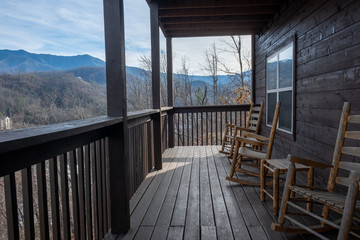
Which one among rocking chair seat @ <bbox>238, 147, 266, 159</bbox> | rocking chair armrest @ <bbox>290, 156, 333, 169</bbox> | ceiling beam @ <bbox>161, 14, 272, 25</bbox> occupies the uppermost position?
ceiling beam @ <bbox>161, 14, 272, 25</bbox>

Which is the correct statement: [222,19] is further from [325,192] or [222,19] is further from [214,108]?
[325,192]

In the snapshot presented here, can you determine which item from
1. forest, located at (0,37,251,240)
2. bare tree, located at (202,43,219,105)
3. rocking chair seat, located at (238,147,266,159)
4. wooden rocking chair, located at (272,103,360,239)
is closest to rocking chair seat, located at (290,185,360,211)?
wooden rocking chair, located at (272,103,360,239)

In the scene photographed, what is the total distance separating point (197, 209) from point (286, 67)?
7.73 feet

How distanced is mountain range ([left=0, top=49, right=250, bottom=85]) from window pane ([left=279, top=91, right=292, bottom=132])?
94.8 inches

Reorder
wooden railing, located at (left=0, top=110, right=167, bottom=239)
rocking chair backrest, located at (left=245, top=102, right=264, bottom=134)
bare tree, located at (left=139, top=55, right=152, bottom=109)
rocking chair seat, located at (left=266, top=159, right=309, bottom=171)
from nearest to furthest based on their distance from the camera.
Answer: wooden railing, located at (left=0, top=110, right=167, bottom=239) → rocking chair seat, located at (left=266, top=159, right=309, bottom=171) → rocking chair backrest, located at (left=245, top=102, right=264, bottom=134) → bare tree, located at (left=139, top=55, right=152, bottom=109)

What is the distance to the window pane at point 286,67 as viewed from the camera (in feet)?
11.5

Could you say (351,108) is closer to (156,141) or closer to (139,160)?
(139,160)

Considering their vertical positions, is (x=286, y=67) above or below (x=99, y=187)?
above

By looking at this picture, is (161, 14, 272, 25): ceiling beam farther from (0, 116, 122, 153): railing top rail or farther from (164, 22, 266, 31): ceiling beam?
(0, 116, 122, 153): railing top rail

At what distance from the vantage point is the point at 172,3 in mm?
3770

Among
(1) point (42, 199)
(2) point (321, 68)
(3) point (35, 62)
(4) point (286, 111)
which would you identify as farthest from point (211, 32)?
(1) point (42, 199)

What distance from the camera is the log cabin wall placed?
2.14 meters

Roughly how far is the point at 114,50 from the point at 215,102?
10.9 meters

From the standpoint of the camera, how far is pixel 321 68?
8.68 ft
